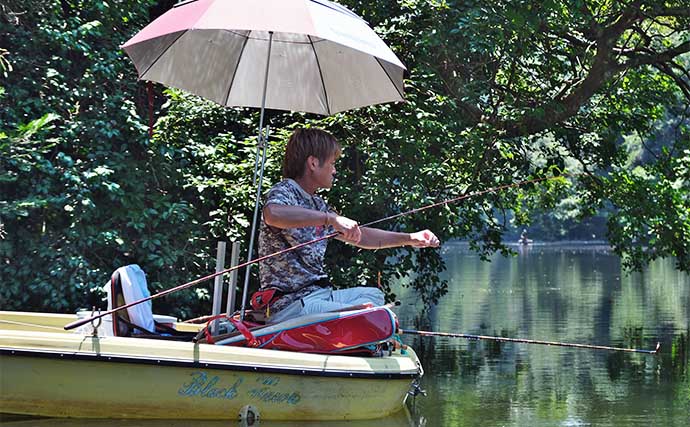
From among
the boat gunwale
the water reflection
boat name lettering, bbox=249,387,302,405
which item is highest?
the boat gunwale

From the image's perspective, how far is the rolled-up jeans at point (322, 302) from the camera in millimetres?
6473

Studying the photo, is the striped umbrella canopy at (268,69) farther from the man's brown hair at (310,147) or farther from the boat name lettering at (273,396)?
the boat name lettering at (273,396)

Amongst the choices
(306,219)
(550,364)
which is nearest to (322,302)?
(306,219)

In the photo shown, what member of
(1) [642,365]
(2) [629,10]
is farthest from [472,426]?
(2) [629,10]

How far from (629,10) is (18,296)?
7417mm

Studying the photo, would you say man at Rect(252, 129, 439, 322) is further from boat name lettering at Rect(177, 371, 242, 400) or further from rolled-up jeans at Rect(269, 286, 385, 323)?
boat name lettering at Rect(177, 371, 242, 400)

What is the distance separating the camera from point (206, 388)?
620 cm

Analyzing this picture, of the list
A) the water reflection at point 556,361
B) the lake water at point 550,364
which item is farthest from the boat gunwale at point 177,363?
the water reflection at point 556,361

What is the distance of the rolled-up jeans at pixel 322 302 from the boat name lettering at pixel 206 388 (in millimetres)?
542

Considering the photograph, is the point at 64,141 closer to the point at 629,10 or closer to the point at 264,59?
the point at 264,59

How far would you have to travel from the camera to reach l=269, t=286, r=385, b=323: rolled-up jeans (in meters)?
6.47

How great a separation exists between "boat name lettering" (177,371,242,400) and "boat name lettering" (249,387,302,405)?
0.38 feet

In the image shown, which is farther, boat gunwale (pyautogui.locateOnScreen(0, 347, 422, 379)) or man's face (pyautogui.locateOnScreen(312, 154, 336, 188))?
man's face (pyautogui.locateOnScreen(312, 154, 336, 188))

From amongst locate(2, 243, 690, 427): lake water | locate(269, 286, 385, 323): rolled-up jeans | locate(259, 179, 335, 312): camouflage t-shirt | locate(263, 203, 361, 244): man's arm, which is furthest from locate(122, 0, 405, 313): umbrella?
locate(2, 243, 690, 427): lake water
